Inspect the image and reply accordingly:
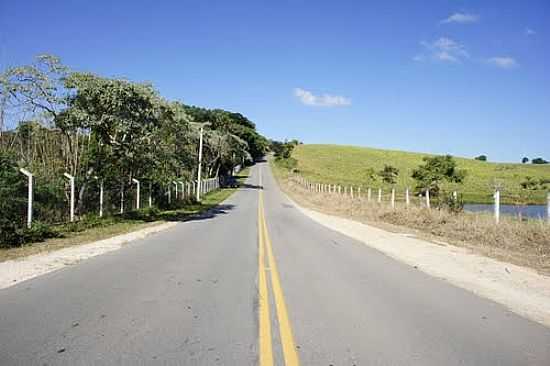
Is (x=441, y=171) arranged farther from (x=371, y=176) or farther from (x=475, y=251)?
(x=475, y=251)

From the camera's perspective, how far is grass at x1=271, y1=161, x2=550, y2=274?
13188 millimetres

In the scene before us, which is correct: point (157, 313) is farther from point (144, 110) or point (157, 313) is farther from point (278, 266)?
point (144, 110)

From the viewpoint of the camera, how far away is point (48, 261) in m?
10.2

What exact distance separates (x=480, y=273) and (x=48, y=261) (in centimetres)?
941

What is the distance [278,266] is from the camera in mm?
10180

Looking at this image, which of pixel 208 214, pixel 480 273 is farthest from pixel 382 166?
pixel 480 273

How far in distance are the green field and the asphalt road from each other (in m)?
50.0

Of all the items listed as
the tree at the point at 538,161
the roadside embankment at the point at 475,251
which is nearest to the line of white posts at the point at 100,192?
the roadside embankment at the point at 475,251

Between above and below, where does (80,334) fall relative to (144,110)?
below

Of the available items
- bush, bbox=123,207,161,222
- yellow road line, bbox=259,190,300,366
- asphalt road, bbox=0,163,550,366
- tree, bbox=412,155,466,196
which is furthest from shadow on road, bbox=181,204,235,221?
tree, bbox=412,155,466,196

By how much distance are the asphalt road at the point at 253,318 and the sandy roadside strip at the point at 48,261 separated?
41 centimetres

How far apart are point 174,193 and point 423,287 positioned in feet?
91.5

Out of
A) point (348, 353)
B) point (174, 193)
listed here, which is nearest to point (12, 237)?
point (348, 353)

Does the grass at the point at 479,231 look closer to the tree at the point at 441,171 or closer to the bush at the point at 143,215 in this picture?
the bush at the point at 143,215
